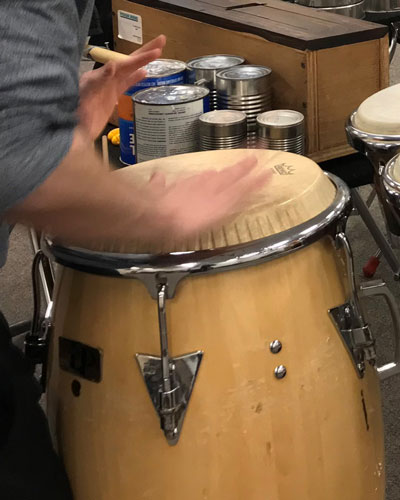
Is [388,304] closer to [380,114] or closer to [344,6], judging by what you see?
[380,114]

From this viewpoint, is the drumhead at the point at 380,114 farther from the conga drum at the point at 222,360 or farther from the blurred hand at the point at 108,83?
the blurred hand at the point at 108,83

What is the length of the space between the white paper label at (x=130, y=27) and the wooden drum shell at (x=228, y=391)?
1014 millimetres

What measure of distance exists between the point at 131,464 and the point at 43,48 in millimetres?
483

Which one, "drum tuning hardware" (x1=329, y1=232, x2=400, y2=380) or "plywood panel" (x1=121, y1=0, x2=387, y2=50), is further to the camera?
"plywood panel" (x1=121, y1=0, x2=387, y2=50)

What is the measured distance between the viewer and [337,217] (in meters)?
0.92

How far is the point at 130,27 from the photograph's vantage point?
1.83 m

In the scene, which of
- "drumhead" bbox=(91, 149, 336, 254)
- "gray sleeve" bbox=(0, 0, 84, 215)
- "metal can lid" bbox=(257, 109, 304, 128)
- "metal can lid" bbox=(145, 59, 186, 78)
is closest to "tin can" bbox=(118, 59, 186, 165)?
"metal can lid" bbox=(145, 59, 186, 78)

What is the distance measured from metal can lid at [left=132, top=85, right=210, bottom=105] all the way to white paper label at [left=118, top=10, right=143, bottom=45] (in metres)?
0.43

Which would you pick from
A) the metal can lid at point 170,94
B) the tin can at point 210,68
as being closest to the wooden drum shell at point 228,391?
the metal can lid at point 170,94

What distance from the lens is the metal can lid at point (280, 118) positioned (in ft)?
4.32

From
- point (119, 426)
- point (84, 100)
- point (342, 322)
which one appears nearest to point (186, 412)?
point (119, 426)

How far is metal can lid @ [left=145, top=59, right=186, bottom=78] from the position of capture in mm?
1490

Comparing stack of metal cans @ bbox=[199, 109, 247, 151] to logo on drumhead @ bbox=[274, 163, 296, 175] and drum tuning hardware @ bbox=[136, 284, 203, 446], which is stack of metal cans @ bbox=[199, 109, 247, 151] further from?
drum tuning hardware @ bbox=[136, 284, 203, 446]

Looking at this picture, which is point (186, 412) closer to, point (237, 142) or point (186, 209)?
point (186, 209)
